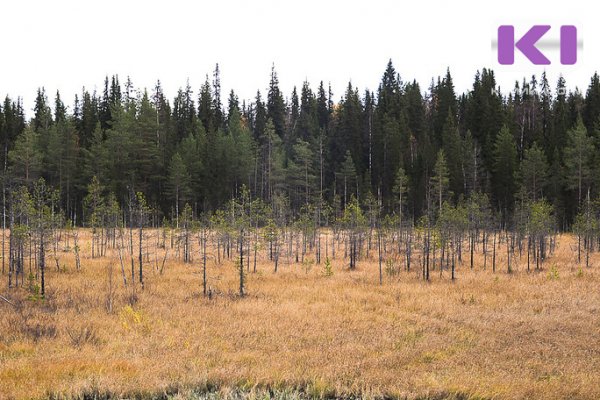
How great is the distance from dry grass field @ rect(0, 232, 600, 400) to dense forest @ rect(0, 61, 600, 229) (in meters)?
23.5

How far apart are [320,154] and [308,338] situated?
58.6 m

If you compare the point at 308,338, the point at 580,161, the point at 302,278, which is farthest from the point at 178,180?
the point at 580,161

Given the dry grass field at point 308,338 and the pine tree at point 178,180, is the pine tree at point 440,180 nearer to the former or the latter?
the dry grass field at point 308,338

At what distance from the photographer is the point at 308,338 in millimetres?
16844

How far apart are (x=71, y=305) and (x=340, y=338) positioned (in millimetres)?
13857

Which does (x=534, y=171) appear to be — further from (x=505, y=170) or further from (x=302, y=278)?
(x=302, y=278)

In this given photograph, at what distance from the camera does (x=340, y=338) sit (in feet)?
55.8

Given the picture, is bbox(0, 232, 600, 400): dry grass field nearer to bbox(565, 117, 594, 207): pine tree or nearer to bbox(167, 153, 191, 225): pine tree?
bbox(167, 153, 191, 225): pine tree

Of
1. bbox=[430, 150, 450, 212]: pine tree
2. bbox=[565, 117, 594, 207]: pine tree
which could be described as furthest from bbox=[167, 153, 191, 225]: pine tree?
bbox=[565, 117, 594, 207]: pine tree

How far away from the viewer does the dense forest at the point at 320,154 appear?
5859 centimetres

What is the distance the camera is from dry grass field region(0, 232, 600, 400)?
37.9ft

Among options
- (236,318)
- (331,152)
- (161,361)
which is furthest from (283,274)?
(331,152)

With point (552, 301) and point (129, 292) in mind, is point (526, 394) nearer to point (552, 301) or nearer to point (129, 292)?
point (552, 301)

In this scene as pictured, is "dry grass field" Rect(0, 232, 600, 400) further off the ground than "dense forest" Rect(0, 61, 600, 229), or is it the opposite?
"dense forest" Rect(0, 61, 600, 229)
